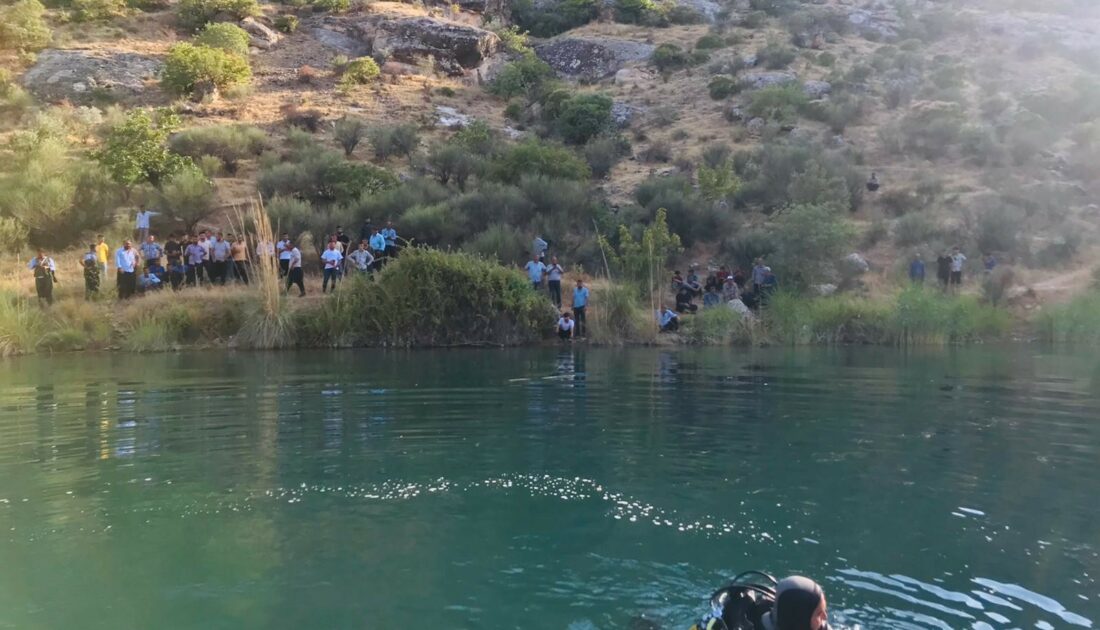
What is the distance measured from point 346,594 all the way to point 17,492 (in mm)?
4780

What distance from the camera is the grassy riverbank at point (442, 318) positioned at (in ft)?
80.4

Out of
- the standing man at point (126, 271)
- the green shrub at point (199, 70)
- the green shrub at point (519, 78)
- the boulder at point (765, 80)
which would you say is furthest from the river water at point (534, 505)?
the green shrub at point (519, 78)

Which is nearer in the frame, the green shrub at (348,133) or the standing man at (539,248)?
the standing man at (539,248)

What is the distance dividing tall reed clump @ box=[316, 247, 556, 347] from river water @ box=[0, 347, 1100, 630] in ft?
26.4

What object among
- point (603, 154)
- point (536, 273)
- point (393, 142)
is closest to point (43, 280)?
point (536, 273)

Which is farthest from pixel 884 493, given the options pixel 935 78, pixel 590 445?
pixel 935 78

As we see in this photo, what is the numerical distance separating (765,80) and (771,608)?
49017 mm

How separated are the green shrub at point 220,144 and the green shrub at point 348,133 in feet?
10.8

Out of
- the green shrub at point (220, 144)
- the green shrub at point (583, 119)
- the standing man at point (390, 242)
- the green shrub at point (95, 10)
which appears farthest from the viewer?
the green shrub at point (95, 10)

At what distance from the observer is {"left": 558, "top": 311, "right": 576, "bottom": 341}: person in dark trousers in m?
25.8

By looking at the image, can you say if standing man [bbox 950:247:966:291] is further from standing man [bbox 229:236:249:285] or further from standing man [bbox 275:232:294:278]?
A: standing man [bbox 229:236:249:285]

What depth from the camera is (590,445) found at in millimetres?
11836

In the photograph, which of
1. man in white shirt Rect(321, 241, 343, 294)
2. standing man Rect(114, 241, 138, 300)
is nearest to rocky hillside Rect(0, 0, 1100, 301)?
man in white shirt Rect(321, 241, 343, 294)

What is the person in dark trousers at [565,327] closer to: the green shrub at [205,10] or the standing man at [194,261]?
the standing man at [194,261]
